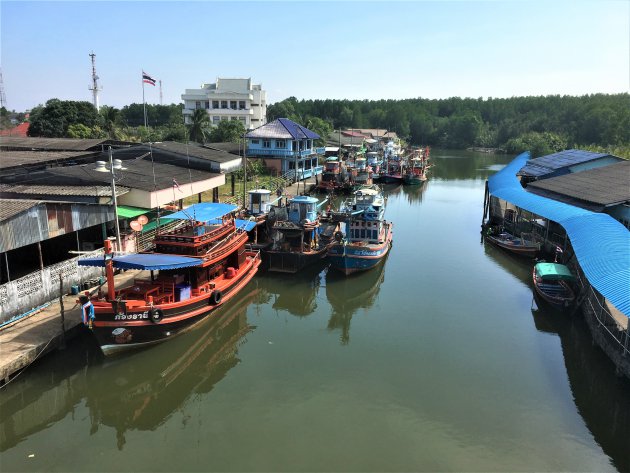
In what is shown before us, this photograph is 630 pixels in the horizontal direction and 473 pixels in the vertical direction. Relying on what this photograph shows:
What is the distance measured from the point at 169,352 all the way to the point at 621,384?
50.1 ft

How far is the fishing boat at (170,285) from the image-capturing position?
14547mm

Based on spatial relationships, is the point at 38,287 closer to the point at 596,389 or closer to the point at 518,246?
the point at 596,389

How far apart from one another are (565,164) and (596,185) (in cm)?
1029

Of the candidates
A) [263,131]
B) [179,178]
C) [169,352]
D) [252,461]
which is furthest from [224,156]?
[252,461]

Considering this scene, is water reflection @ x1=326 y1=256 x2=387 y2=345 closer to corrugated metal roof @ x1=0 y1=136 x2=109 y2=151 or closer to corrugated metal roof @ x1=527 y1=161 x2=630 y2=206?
corrugated metal roof @ x1=527 y1=161 x2=630 y2=206

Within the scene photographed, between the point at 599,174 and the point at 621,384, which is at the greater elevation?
the point at 599,174

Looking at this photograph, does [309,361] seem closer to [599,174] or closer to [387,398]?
[387,398]

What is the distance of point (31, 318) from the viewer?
1526 centimetres

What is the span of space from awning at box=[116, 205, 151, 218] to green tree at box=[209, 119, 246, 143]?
40.5 metres

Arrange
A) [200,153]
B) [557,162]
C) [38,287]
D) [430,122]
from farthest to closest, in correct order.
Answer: [430,122] < [557,162] < [200,153] < [38,287]

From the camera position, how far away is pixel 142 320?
586 inches

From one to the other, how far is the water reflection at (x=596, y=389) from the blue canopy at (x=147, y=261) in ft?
44.8

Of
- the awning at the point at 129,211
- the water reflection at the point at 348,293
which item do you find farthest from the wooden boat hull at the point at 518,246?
the awning at the point at 129,211

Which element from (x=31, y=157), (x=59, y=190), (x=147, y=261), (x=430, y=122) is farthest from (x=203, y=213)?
(x=430, y=122)
